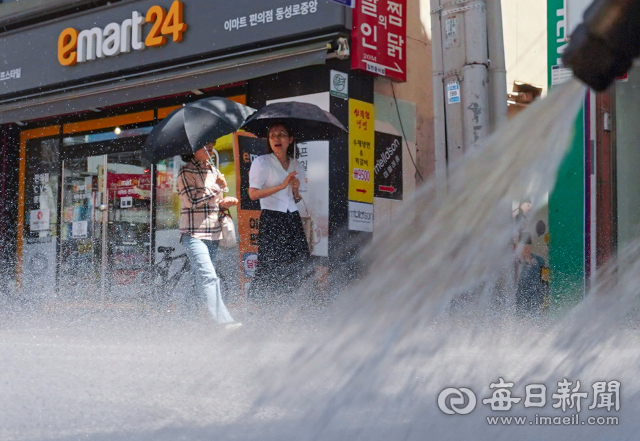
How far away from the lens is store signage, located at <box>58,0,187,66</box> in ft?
35.3

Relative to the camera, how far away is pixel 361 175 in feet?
32.4

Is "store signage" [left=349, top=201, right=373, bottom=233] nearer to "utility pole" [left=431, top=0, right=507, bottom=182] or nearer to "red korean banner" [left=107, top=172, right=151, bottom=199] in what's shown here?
"utility pole" [left=431, top=0, right=507, bottom=182]

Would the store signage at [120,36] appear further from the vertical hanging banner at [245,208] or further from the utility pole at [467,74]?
the utility pole at [467,74]

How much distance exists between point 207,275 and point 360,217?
12.3 feet

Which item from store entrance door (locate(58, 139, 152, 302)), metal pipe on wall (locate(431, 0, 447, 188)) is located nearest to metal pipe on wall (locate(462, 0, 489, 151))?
metal pipe on wall (locate(431, 0, 447, 188))

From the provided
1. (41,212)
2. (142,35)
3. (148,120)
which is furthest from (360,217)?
(41,212)

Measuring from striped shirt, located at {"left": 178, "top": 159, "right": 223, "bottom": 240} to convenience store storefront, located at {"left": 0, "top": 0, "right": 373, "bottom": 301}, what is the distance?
257 cm

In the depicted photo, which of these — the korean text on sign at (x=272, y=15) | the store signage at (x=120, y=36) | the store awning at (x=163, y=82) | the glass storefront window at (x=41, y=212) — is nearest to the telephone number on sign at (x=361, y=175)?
the store awning at (x=163, y=82)

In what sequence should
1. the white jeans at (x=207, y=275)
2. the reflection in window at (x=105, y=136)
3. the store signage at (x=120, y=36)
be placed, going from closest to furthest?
the white jeans at (x=207, y=275), the store signage at (x=120, y=36), the reflection in window at (x=105, y=136)

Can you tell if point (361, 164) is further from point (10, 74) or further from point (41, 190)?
point (10, 74)

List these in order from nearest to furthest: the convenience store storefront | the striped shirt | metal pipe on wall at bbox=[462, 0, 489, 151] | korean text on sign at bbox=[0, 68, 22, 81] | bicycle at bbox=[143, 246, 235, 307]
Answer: the striped shirt, metal pipe on wall at bbox=[462, 0, 489, 151], bicycle at bbox=[143, 246, 235, 307], the convenience store storefront, korean text on sign at bbox=[0, 68, 22, 81]

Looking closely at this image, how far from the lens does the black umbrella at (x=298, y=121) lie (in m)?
7.46

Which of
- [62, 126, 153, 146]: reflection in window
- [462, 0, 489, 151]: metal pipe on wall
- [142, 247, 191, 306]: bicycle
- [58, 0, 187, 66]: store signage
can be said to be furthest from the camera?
[62, 126, 153, 146]: reflection in window

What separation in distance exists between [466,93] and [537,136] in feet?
13.7
